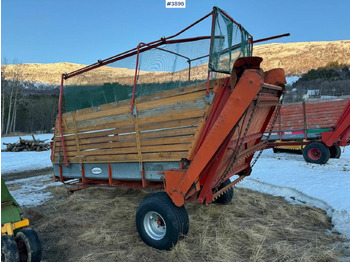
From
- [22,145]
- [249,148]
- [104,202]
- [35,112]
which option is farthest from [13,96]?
[249,148]

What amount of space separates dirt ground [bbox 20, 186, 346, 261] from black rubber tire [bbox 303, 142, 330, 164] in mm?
4781

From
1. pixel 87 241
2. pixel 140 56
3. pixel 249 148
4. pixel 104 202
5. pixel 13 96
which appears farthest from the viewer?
pixel 13 96

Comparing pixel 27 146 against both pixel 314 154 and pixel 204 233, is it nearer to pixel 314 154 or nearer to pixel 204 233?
pixel 314 154


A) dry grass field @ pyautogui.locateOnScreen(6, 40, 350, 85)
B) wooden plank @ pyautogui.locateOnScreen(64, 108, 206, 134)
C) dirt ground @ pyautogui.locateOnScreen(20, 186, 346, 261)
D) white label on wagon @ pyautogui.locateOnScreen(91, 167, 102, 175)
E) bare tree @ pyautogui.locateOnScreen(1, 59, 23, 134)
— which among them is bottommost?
dirt ground @ pyautogui.locateOnScreen(20, 186, 346, 261)

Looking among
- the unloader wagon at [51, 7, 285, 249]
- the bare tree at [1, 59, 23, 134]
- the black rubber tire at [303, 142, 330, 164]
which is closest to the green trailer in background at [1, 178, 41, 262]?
the unloader wagon at [51, 7, 285, 249]

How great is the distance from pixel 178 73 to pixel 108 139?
155 centimetres

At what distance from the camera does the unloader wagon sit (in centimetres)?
305

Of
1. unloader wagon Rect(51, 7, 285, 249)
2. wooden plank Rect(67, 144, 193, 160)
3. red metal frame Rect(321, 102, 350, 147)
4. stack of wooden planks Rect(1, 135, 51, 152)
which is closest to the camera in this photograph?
unloader wagon Rect(51, 7, 285, 249)

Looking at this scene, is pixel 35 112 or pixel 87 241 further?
pixel 35 112

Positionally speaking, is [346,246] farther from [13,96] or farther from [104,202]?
[13,96]

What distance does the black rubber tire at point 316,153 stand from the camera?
9047mm

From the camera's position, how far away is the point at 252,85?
2.69m

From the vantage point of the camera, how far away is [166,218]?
3.19 metres

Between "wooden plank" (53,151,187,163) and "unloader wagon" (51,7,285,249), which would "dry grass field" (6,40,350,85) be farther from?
"wooden plank" (53,151,187,163)
